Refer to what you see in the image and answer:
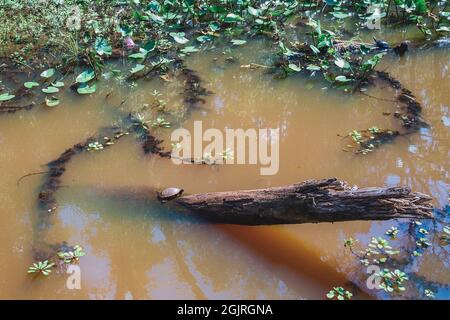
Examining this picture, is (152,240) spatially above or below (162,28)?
below

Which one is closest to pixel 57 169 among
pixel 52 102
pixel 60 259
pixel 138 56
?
pixel 60 259

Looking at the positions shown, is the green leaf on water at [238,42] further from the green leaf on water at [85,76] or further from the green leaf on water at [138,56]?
the green leaf on water at [85,76]

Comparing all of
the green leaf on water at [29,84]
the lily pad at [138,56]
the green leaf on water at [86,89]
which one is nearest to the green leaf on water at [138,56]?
the lily pad at [138,56]

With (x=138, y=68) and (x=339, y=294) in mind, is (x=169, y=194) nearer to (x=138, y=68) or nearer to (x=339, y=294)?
(x=339, y=294)

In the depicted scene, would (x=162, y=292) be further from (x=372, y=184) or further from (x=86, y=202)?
(x=372, y=184)

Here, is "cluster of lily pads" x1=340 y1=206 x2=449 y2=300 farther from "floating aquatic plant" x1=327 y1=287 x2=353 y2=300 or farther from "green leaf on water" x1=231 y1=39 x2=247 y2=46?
"green leaf on water" x1=231 y1=39 x2=247 y2=46

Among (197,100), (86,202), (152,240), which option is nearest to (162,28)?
(197,100)

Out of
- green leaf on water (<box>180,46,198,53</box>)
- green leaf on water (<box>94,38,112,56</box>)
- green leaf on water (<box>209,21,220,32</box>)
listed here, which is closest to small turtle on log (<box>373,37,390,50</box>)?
green leaf on water (<box>209,21,220,32</box>)
